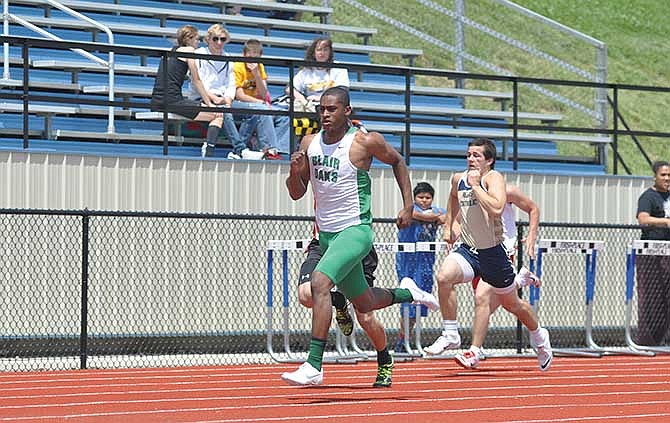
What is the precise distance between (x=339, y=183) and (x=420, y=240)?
548 cm

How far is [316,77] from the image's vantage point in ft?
62.1

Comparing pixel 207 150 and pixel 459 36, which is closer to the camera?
pixel 207 150

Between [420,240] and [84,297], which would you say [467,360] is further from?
[84,297]

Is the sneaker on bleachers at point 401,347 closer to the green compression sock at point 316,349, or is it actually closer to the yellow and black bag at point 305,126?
the yellow and black bag at point 305,126

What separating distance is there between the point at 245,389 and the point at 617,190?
903 cm

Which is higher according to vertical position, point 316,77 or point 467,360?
point 316,77

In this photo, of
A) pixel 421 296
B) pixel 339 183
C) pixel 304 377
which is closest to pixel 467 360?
pixel 421 296

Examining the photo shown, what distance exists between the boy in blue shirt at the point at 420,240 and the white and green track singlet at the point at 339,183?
4521 mm

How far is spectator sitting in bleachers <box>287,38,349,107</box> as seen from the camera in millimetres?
18750

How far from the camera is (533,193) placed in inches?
774

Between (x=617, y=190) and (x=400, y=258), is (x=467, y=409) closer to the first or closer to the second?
(x=400, y=258)

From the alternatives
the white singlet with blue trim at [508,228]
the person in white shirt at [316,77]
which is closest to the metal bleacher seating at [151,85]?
the person in white shirt at [316,77]

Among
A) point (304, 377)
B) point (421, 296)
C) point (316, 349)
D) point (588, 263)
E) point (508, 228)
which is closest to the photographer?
point (304, 377)

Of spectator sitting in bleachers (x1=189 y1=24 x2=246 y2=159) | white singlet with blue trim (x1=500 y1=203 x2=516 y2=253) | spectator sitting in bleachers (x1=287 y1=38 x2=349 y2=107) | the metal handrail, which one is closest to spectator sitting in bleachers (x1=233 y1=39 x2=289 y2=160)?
spectator sitting in bleachers (x1=189 y1=24 x2=246 y2=159)
